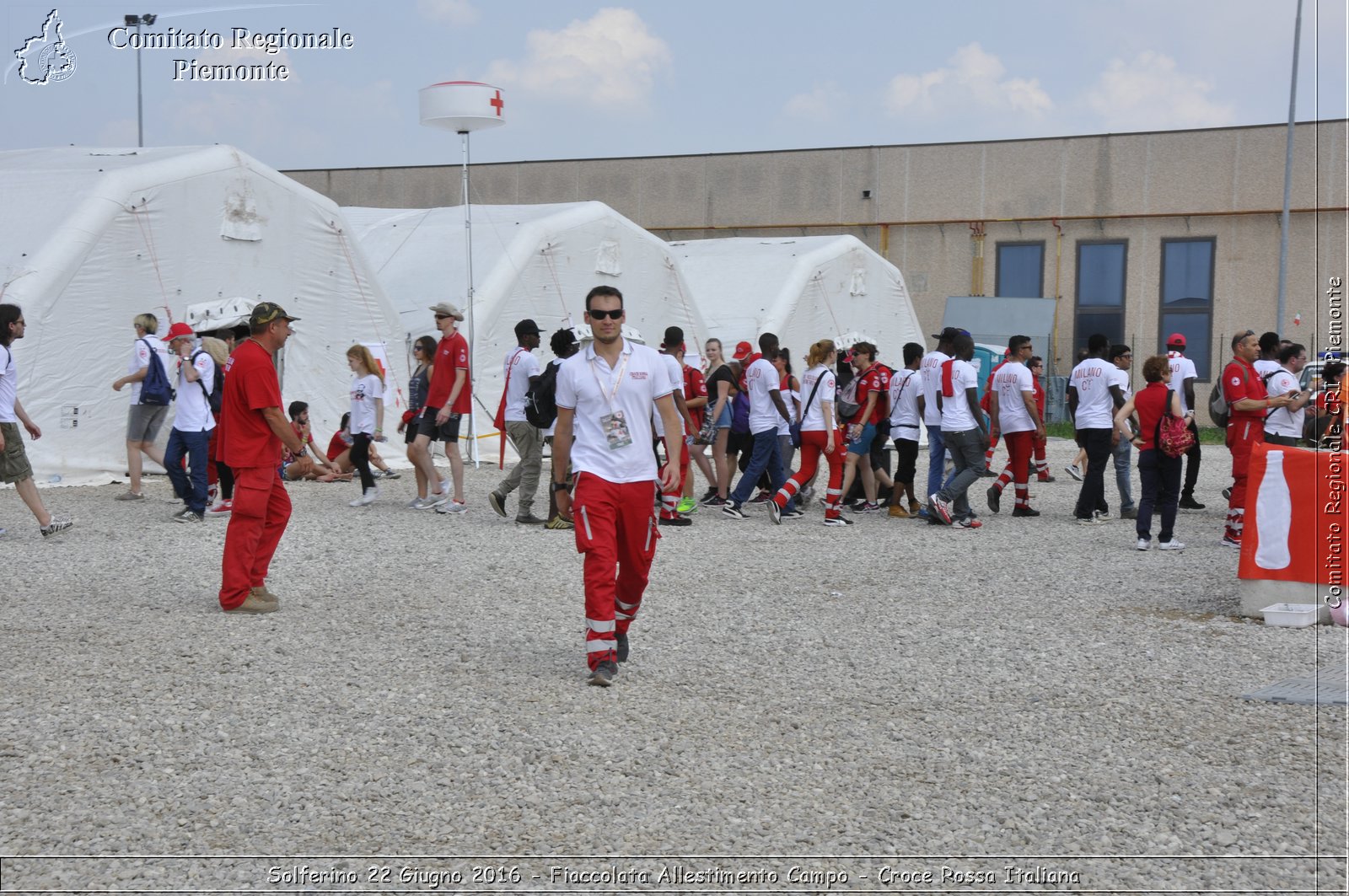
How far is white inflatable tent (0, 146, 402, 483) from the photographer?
14.2 m

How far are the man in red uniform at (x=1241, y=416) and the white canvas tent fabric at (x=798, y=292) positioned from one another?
12.3 meters

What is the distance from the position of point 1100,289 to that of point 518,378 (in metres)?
24.6

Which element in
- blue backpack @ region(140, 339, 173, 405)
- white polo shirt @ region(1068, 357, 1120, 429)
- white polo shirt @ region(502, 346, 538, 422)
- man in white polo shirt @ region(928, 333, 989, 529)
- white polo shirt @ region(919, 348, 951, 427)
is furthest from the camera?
blue backpack @ region(140, 339, 173, 405)

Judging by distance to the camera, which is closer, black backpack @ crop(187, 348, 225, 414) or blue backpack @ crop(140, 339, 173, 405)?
black backpack @ crop(187, 348, 225, 414)

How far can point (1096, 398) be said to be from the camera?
38.0ft

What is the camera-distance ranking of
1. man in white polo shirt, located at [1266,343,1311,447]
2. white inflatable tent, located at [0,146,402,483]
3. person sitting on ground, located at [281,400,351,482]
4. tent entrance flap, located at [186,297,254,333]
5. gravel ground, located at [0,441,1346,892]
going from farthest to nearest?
tent entrance flap, located at [186,297,254,333], person sitting on ground, located at [281,400,351,482], white inflatable tent, located at [0,146,402,483], man in white polo shirt, located at [1266,343,1311,447], gravel ground, located at [0,441,1346,892]

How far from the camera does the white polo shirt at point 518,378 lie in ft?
36.3

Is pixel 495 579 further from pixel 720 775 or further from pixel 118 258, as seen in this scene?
pixel 118 258

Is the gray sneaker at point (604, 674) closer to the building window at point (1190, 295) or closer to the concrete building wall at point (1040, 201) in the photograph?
the concrete building wall at point (1040, 201)

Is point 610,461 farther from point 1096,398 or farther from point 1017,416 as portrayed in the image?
point 1017,416

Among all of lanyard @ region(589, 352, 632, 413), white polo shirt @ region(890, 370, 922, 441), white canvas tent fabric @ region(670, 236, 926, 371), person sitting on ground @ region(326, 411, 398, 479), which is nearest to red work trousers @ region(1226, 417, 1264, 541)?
white polo shirt @ region(890, 370, 922, 441)

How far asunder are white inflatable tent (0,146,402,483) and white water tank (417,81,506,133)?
245cm

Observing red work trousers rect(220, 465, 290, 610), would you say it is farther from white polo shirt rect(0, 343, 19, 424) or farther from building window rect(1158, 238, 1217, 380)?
building window rect(1158, 238, 1217, 380)

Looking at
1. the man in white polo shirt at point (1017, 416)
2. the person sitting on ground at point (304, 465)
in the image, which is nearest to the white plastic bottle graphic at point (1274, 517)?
the man in white polo shirt at point (1017, 416)
